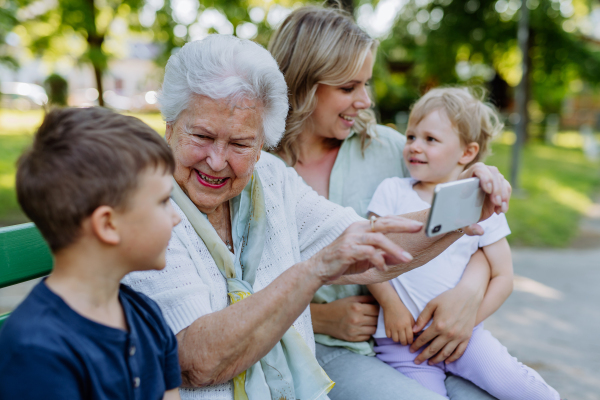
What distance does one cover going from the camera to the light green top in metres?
2.37

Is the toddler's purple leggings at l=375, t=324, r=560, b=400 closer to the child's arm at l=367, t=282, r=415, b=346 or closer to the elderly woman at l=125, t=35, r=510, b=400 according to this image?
the child's arm at l=367, t=282, r=415, b=346

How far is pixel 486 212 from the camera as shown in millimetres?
1803

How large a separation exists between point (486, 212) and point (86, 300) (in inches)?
52.4

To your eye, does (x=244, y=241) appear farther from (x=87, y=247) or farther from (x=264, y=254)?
(x=87, y=247)

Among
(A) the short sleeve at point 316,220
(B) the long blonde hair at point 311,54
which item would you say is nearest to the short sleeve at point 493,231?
(A) the short sleeve at point 316,220

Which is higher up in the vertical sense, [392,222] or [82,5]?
[82,5]

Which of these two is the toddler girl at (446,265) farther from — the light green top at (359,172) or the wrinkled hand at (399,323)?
the light green top at (359,172)

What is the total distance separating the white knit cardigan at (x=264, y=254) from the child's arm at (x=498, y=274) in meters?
0.69

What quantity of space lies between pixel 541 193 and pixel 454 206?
8856mm

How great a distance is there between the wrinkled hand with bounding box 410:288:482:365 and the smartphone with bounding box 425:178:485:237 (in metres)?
0.56

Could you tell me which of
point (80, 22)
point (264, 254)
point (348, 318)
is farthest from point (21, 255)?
point (80, 22)

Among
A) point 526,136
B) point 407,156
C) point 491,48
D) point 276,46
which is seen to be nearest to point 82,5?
point 276,46

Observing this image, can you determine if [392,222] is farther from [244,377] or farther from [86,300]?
[86,300]

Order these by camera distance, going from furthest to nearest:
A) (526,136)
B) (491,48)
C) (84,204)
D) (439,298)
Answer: (526,136) < (491,48) < (439,298) < (84,204)
